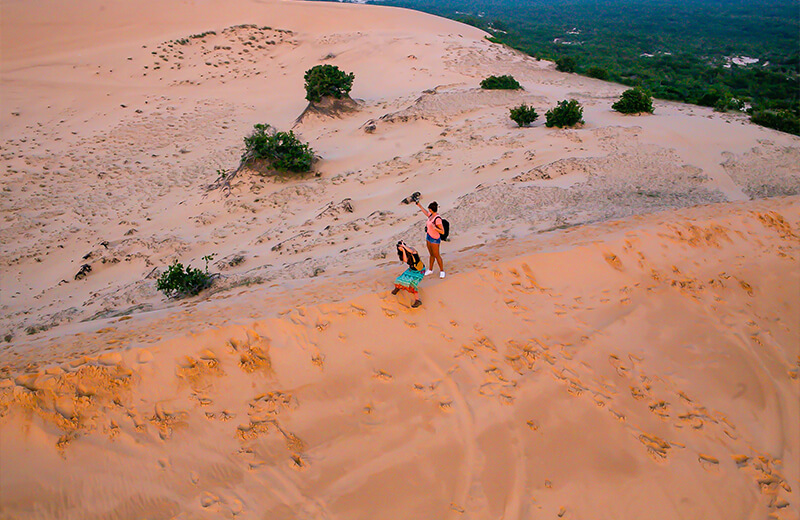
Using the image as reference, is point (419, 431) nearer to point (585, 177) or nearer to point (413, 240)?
point (413, 240)

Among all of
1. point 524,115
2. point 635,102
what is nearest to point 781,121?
point 635,102

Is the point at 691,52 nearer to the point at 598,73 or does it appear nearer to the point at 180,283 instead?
the point at 598,73

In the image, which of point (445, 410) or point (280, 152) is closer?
point (445, 410)

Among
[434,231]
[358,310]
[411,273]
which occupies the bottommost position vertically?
[358,310]

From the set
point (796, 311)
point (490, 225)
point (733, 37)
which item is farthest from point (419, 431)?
point (733, 37)

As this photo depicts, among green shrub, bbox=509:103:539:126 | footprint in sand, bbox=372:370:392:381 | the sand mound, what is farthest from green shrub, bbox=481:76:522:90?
footprint in sand, bbox=372:370:392:381

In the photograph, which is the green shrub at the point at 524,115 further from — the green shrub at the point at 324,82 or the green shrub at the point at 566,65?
the green shrub at the point at 566,65
